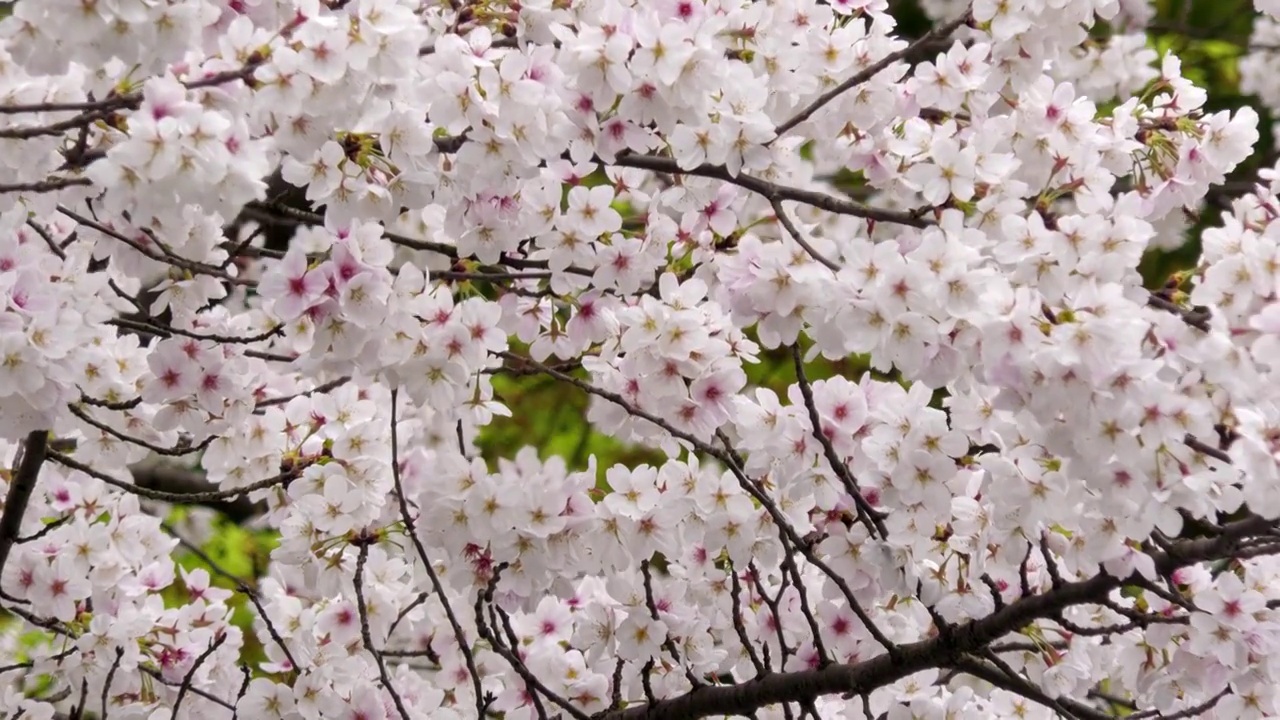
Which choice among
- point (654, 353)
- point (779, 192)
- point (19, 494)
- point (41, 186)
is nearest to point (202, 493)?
point (19, 494)

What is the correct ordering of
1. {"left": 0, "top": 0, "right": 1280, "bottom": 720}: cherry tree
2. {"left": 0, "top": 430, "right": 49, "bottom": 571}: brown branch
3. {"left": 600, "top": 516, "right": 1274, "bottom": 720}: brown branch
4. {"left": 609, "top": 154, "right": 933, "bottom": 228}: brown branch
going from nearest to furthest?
{"left": 0, "top": 0, "right": 1280, "bottom": 720}: cherry tree → {"left": 600, "top": 516, "right": 1274, "bottom": 720}: brown branch → {"left": 609, "top": 154, "right": 933, "bottom": 228}: brown branch → {"left": 0, "top": 430, "right": 49, "bottom": 571}: brown branch

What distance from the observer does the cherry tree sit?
190 cm

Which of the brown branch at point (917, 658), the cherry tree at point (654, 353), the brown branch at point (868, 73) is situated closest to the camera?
the cherry tree at point (654, 353)

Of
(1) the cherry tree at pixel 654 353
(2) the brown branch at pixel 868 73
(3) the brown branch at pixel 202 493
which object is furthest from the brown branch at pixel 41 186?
(2) the brown branch at pixel 868 73

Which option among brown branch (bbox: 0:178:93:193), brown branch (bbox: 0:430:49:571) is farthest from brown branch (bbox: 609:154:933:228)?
brown branch (bbox: 0:430:49:571)

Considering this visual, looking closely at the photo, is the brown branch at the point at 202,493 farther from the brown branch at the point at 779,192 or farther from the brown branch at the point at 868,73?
the brown branch at the point at 868,73

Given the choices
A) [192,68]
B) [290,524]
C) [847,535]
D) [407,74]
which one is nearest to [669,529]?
[847,535]

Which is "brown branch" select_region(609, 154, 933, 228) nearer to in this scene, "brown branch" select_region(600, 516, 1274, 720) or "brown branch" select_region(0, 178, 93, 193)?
"brown branch" select_region(600, 516, 1274, 720)

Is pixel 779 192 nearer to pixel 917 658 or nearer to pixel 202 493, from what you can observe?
pixel 917 658

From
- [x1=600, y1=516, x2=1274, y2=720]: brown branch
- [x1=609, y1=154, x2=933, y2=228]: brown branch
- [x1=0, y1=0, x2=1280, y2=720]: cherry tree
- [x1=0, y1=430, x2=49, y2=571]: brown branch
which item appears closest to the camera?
[x1=0, y1=0, x2=1280, y2=720]: cherry tree

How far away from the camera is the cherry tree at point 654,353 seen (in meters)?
1.90

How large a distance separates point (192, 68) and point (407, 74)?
1.09 ft

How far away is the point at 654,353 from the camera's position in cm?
233

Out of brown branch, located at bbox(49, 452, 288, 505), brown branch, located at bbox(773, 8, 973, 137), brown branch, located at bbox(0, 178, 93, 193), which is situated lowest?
brown branch, located at bbox(49, 452, 288, 505)
